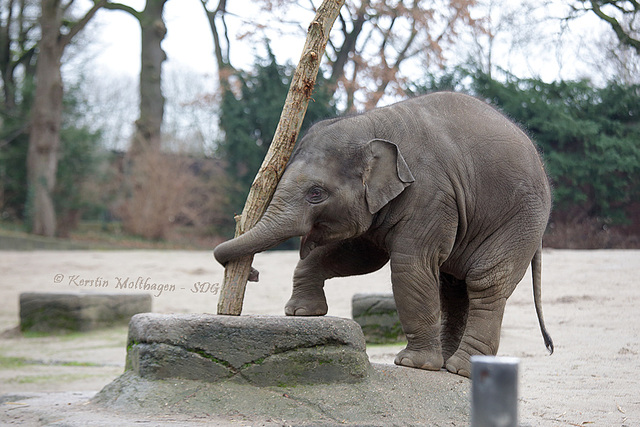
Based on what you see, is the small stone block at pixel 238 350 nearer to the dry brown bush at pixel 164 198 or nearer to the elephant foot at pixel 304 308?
the elephant foot at pixel 304 308

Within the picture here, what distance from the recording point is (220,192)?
24109 millimetres

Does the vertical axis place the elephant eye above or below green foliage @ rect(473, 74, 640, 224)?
below

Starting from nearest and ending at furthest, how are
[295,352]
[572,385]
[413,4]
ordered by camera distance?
1. [295,352]
2. [572,385]
3. [413,4]

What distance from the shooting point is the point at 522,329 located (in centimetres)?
902

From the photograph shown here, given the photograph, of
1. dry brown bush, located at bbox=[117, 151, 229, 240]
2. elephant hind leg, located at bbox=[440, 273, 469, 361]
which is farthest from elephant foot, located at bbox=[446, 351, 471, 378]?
dry brown bush, located at bbox=[117, 151, 229, 240]

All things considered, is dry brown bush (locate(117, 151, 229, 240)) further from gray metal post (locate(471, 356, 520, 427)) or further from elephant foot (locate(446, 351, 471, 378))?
gray metal post (locate(471, 356, 520, 427))

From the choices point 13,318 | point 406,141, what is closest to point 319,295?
point 406,141

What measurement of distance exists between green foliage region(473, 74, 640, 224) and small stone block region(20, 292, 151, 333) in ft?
25.0

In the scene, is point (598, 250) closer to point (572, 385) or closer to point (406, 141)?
point (572, 385)

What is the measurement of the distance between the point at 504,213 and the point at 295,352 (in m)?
1.82

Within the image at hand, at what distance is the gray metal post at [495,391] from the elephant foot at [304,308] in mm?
3451

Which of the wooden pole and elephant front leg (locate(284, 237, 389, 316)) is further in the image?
elephant front leg (locate(284, 237, 389, 316))

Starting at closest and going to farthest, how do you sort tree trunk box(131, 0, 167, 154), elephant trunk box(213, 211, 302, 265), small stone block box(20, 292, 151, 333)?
1. elephant trunk box(213, 211, 302, 265)
2. small stone block box(20, 292, 151, 333)
3. tree trunk box(131, 0, 167, 154)

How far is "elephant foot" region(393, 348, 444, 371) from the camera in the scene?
16.2 feet
